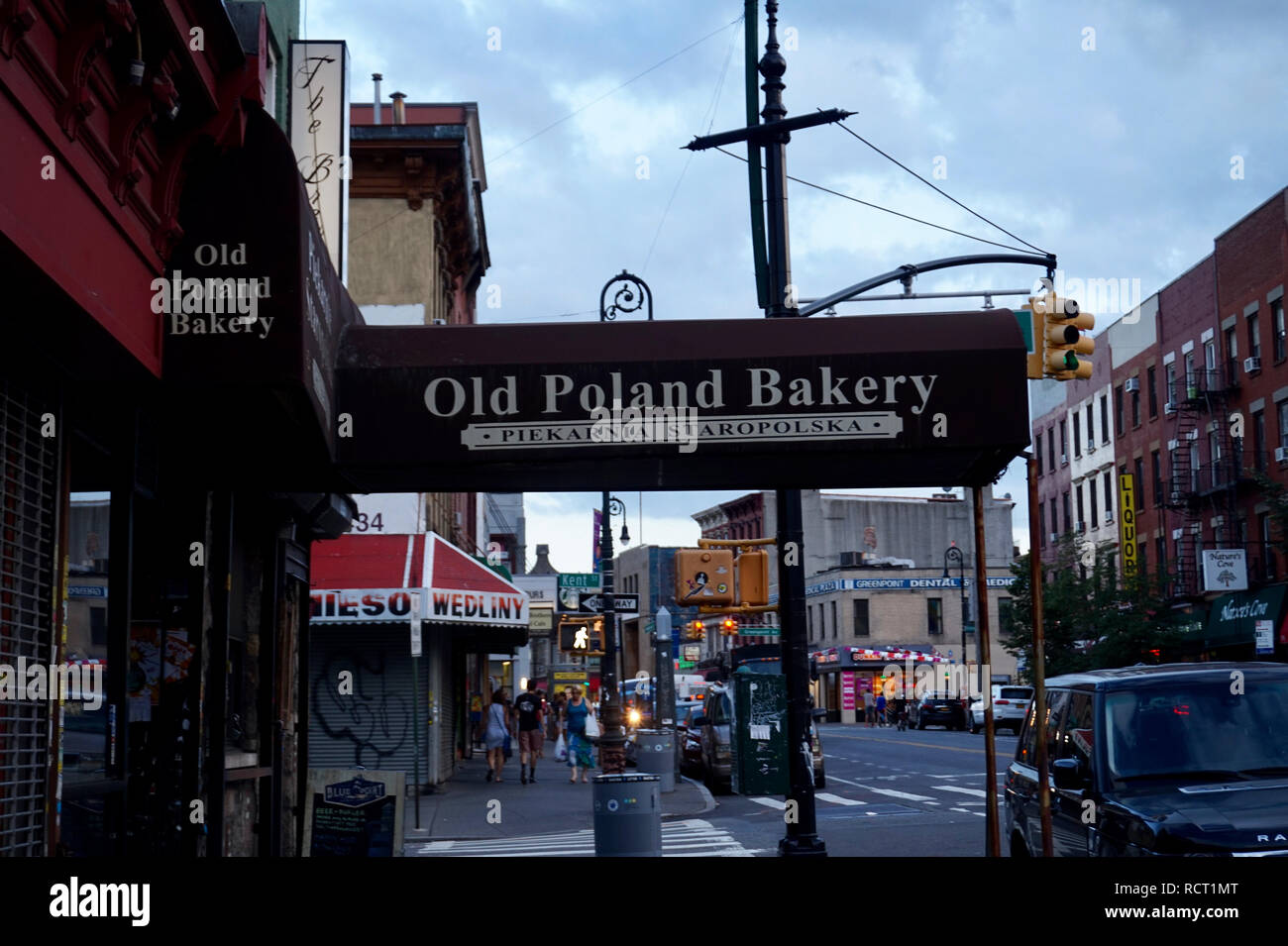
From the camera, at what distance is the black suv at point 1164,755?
830cm

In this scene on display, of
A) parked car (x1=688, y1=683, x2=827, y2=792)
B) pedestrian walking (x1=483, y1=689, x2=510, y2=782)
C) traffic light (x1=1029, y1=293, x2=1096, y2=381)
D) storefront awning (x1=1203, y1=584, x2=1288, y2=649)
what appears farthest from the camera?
storefront awning (x1=1203, y1=584, x2=1288, y2=649)

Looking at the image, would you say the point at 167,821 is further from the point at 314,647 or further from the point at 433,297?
the point at 433,297

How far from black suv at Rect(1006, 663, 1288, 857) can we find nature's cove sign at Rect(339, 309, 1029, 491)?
2.00 metres

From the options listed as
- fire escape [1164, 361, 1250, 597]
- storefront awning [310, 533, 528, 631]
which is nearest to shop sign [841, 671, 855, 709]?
fire escape [1164, 361, 1250, 597]

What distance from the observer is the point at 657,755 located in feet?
92.1

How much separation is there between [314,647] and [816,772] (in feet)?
31.7

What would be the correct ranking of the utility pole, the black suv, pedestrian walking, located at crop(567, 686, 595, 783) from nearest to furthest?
the black suv, the utility pole, pedestrian walking, located at crop(567, 686, 595, 783)

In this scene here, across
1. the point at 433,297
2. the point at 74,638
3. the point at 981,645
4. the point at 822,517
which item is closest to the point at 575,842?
the point at 981,645

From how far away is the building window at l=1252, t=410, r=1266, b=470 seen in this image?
4509cm

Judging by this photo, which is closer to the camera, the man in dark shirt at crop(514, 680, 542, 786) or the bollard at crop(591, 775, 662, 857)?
the bollard at crop(591, 775, 662, 857)

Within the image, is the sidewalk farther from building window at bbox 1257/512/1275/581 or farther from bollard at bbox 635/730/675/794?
building window at bbox 1257/512/1275/581

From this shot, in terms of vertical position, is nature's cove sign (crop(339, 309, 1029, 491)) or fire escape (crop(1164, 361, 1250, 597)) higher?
fire escape (crop(1164, 361, 1250, 597))

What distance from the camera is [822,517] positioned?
10469 centimetres

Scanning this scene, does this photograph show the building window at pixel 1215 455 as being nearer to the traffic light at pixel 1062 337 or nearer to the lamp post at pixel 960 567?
the lamp post at pixel 960 567
